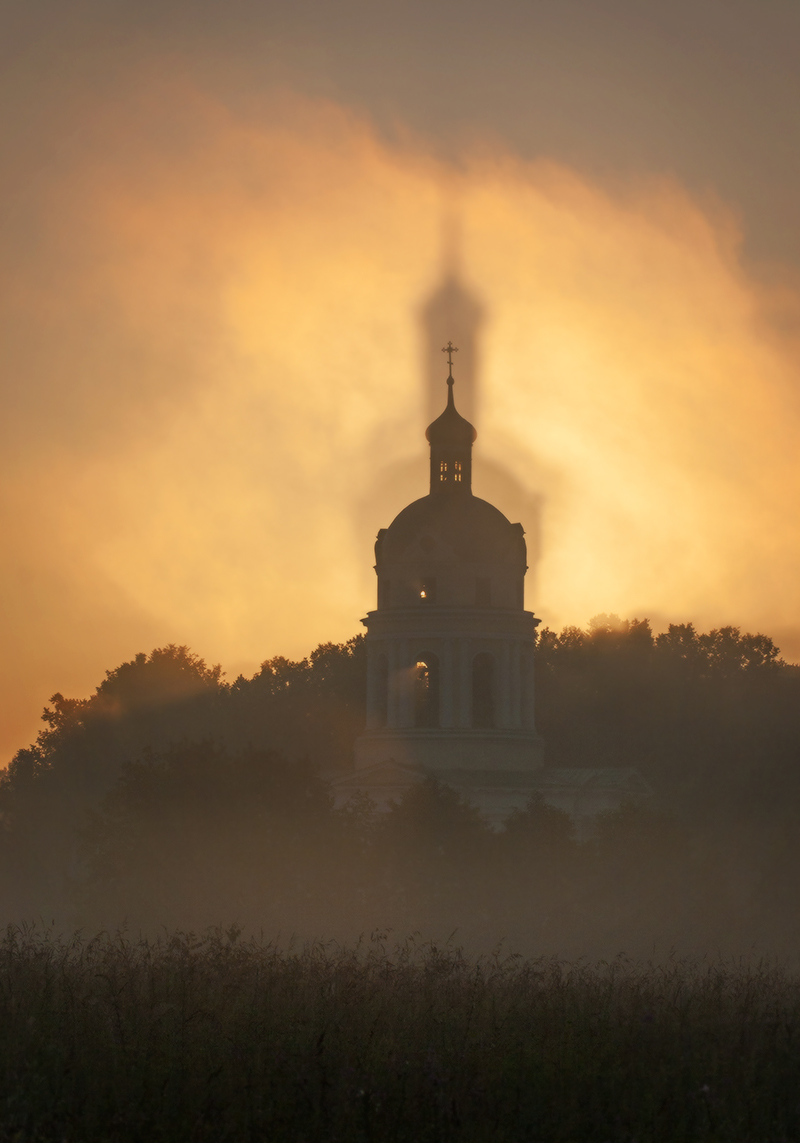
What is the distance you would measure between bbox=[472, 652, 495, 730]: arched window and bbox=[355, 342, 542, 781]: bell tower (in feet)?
0.17

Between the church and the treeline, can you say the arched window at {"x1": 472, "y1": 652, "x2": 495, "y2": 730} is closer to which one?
the church

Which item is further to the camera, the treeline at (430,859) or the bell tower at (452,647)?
the bell tower at (452,647)

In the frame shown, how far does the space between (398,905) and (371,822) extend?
861cm

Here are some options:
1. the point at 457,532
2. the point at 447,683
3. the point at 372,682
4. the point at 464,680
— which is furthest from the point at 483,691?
the point at 457,532

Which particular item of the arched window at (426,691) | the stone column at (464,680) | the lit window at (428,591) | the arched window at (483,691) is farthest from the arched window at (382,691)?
the arched window at (483,691)

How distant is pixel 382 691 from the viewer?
8625 cm

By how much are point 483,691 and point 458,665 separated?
2.40 meters

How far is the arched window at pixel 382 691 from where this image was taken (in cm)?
8594

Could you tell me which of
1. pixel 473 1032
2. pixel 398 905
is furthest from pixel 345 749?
pixel 473 1032

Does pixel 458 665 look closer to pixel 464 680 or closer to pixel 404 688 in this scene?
pixel 464 680

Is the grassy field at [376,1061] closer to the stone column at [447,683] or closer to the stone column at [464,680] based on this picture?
the stone column at [464,680]

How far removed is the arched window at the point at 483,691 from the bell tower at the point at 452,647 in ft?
0.17

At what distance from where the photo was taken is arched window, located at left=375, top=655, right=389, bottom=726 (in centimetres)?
8594

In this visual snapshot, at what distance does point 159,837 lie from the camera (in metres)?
56.7
